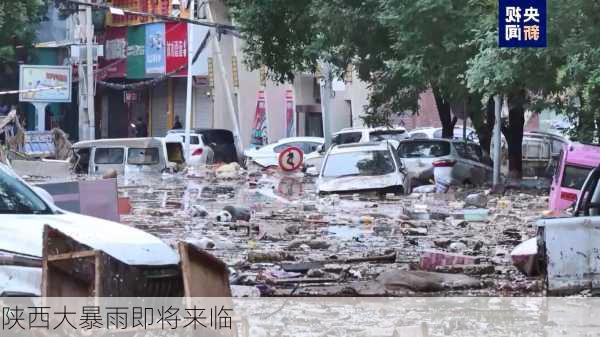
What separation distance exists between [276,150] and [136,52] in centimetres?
1194

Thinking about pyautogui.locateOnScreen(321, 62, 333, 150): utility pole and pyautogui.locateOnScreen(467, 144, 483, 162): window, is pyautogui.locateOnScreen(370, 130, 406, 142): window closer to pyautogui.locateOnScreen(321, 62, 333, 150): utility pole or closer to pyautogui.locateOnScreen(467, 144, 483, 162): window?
pyautogui.locateOnScreen(321, 62, 333, 150): utility pole

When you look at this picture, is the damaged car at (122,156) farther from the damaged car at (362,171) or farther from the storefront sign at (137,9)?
the storefront sign at (137,9)

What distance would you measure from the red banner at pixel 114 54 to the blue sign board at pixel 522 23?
33.8m

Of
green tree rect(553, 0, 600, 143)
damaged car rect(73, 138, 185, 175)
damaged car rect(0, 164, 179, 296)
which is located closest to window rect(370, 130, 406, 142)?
damaged car rect(73, 138, 185, 175)

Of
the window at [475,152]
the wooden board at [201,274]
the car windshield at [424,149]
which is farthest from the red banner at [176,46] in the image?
the wooden board at [201,274]

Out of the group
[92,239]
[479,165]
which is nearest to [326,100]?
[479,165]

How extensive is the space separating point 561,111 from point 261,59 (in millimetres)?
7722

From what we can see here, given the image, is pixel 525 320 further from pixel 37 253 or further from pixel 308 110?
pixel 308 110

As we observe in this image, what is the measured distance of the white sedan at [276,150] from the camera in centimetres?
3547

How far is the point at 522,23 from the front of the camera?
41.3 ft

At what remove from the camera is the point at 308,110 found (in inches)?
1957

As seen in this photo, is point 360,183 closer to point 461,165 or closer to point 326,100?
point 461,165

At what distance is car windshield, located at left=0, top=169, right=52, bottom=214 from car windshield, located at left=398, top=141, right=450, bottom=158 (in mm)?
19521

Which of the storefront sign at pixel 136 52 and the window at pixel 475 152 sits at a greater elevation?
the storefront sign at pixel 136 52
